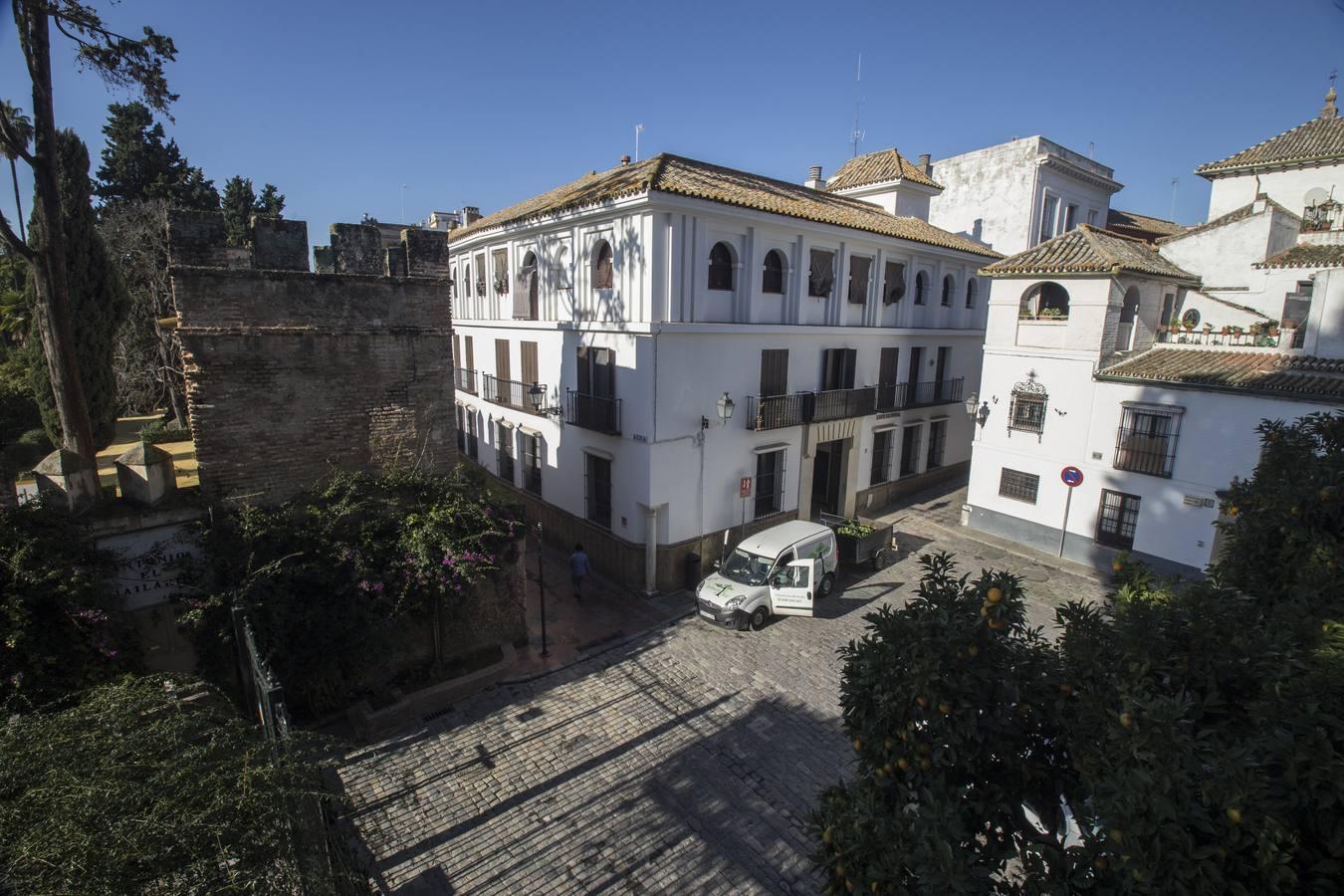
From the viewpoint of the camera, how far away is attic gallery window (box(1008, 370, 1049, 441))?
16562 millimetres

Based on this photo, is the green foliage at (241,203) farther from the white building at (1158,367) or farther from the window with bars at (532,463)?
the white building at (1158,367)

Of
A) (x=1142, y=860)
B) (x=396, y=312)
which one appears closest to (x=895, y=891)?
(x=1142, y=860)

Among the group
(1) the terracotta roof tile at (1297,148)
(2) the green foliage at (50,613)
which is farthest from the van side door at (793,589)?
(1) the terracotta roof tile at (1297,148)

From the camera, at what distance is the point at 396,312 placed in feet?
33.9

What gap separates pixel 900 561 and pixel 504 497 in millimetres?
10743

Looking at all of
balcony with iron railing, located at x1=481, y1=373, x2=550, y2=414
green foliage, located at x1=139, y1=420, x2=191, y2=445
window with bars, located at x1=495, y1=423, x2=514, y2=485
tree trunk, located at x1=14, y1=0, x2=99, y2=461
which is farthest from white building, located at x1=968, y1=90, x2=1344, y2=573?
green foliage, located at x1=139, y1=420, x2=191, y2=445

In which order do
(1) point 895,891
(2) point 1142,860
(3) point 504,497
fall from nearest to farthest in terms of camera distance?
(2) point 1142,860 < (1) point 895,891 < (3) point 504,497

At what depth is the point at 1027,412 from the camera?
16859 mm

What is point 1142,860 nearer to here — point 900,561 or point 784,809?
point 784,809

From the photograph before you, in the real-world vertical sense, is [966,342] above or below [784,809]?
above

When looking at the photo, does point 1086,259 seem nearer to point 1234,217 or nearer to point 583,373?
point 1234,217

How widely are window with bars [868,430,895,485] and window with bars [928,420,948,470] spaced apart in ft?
9.76

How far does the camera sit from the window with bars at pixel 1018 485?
56.0ft

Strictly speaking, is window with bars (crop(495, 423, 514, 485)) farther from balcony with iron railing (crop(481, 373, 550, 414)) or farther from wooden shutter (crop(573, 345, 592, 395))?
wooden shutter (crop(573, 345, 592, 395))
